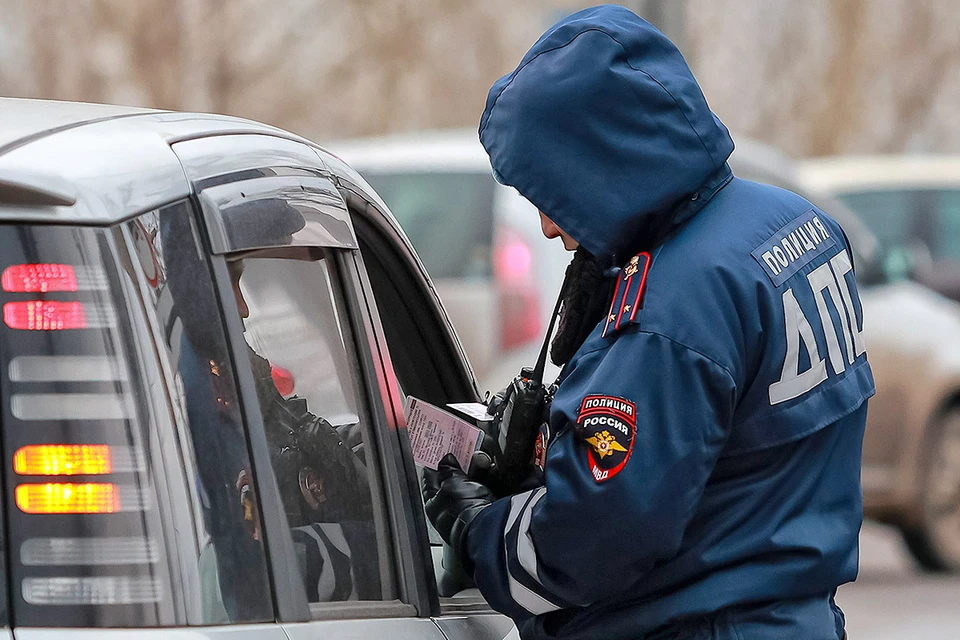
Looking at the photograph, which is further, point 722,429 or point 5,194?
point 722,429

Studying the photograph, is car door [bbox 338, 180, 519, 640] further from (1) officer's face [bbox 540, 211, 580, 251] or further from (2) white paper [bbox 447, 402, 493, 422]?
(1) officer's face [bbox 540, 211, 580, 251]

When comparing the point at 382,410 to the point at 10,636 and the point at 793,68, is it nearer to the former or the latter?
the point at 10,636

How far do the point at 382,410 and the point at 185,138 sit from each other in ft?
1.85

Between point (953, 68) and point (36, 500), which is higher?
point (36, 500)

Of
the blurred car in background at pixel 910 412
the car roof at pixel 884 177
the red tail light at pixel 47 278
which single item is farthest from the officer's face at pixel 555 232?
the car roof at pixel 884 177

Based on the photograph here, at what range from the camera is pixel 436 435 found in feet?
7.70

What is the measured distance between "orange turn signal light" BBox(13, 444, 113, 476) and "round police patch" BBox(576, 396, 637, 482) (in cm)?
75

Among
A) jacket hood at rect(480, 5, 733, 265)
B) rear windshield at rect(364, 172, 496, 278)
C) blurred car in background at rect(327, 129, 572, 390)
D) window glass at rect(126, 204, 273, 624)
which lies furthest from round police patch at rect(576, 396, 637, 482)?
rear windshield at rect(364, 172, 496, 278)

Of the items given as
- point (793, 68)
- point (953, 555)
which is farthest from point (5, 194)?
point (793, 68)

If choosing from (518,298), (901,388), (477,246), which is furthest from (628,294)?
(901,388)

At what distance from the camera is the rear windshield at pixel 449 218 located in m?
Result: 6.28

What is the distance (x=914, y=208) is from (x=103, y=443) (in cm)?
851

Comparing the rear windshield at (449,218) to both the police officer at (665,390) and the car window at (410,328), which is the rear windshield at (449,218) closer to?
the car window at (410,328)

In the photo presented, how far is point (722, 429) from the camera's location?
2049mm
